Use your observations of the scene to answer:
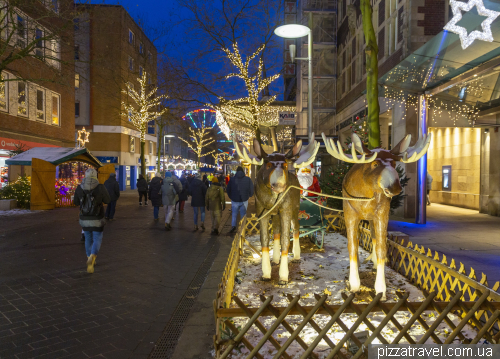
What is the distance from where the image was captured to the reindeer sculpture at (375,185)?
14.3 ft

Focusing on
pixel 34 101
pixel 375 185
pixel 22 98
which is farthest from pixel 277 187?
pixel 34 101

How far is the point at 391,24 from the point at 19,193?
18.4m

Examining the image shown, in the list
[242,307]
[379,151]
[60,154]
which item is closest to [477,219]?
[379,151]

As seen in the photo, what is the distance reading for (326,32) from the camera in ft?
76.1

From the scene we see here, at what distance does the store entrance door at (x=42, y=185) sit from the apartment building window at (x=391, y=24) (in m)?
16.3

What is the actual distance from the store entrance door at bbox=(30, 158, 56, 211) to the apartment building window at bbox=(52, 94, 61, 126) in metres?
10.6

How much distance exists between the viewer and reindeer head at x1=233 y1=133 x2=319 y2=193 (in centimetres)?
487

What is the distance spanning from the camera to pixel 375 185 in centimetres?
451

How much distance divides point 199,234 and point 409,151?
7.68 m

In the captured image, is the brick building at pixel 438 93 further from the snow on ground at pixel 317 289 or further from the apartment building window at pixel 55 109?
the apartment building window at pixel 55 109

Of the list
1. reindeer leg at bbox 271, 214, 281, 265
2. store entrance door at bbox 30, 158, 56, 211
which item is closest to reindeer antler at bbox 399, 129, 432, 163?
reindeer leg at bbox 271, 214, 281, 265

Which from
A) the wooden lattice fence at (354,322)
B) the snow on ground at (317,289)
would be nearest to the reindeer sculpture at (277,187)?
the snow on ground at (317,289)

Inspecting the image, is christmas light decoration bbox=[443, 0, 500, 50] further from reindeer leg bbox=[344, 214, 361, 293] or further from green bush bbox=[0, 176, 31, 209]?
green bush bbox=[0, 176, 31, 209]

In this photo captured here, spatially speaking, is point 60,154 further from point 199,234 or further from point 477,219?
point 477,219
